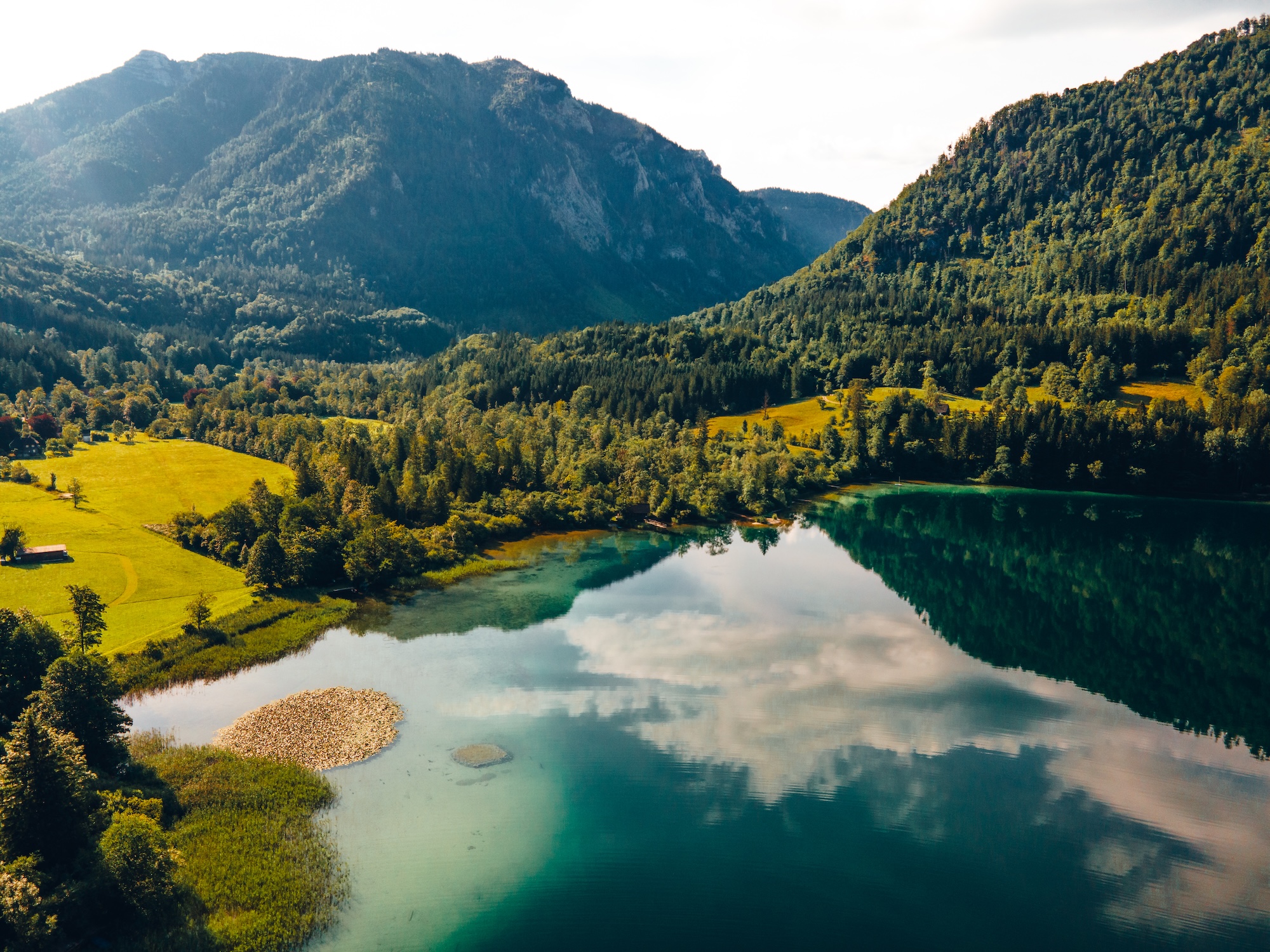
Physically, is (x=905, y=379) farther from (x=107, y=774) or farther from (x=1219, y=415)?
→ (x=107, y=774)

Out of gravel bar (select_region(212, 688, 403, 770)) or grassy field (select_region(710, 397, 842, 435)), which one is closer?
gravel bar (select_region(212, 688, 403, 770))

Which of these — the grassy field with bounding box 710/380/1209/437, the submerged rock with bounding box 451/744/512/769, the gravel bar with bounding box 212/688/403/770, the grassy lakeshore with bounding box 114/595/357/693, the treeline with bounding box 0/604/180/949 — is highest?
the grassy field with bounding box 710/380/1209/437

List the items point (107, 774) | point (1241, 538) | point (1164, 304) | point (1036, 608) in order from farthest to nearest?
point (1164, 304)
point (1241, 538)
point (1036, 608)
point (107, 774)

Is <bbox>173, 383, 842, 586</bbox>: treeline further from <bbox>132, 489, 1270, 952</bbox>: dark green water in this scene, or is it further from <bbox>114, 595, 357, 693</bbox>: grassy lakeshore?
<bbox>132, 489, 1270, 952</bbox>: dark green water

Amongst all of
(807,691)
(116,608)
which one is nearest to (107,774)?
(116,608)

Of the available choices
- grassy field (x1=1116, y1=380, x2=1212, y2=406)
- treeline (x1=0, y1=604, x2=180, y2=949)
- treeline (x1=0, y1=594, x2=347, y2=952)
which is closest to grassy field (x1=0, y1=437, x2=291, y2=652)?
treeline (x1=0, y1=594, x2=347, y2=952)

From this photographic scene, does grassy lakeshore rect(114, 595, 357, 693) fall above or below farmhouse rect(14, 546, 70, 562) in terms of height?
below

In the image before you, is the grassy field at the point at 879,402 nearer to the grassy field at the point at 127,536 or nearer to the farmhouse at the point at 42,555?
the grassy field at the point at 127,536

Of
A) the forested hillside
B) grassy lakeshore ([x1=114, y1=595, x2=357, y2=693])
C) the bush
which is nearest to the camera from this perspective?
the bush
